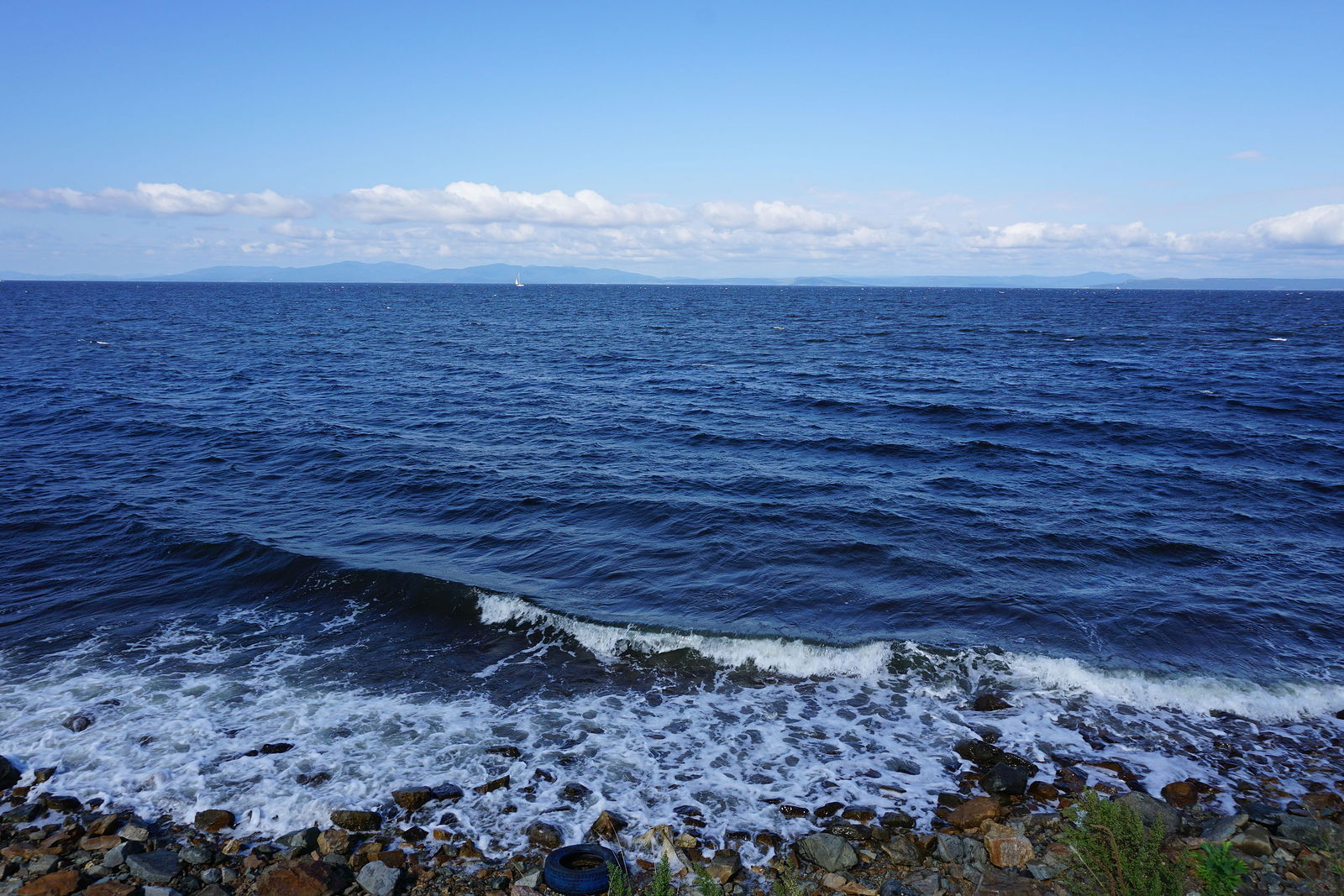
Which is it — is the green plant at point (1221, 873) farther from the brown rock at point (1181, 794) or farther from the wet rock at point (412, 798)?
the wet rock at point (412, 798)

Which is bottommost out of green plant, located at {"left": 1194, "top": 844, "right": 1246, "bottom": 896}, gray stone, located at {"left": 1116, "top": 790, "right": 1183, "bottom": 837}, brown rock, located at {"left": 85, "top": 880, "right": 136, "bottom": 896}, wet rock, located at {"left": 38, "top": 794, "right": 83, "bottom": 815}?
wet rock, located at {"left": 38, "top": 794, "right": 83, "bottom": 815}

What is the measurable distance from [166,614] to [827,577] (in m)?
14.5

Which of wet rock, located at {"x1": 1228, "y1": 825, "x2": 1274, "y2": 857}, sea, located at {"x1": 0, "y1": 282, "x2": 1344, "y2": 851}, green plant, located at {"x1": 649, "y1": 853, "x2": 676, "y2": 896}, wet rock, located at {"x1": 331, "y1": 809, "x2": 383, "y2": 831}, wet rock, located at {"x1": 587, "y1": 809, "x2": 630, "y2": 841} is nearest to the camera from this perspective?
green plant, located at {"x1": 649, "y1": 853, "x2": 676, "y2": 896}

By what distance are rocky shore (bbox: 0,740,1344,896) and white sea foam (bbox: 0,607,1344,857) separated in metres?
0.27

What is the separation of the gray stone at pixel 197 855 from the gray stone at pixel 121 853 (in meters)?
0.54

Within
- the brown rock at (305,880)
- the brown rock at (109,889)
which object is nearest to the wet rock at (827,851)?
the brown rock at (305,880)

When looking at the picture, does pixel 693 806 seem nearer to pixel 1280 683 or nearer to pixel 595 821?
pixel 595 821

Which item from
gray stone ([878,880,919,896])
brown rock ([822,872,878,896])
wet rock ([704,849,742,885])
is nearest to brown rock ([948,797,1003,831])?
gray stone ([878,880,919,896])

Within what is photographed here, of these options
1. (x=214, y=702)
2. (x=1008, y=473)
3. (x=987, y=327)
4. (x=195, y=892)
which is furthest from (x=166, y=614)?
(x=987, y=327)

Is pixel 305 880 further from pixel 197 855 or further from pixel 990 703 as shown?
pixel 990 703

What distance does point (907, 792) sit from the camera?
402 inches

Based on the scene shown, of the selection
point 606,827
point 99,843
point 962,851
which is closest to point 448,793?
point 606,827

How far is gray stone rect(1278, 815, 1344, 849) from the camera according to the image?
8.93 metres

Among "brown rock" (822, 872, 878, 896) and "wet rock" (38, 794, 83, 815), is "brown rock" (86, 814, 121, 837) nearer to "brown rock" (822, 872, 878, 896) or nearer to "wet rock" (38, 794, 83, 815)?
"wet rock" (38, 794, 83, 815)
